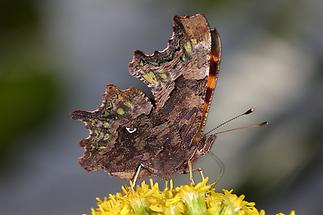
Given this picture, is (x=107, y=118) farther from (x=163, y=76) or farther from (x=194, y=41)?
(x=194, y=41)

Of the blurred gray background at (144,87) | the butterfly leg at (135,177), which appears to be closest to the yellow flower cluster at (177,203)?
the butterfly leg at (135,177)

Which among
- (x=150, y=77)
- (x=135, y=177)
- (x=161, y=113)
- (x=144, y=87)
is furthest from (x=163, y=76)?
(x=144, y=87)

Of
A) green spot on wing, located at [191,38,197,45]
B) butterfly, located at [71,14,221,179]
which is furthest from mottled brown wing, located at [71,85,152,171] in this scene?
green spot on wing, located at [191,38,197,45]

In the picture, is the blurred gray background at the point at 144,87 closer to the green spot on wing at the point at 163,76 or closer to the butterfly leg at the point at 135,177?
the butterfly leg at the point at 135,177

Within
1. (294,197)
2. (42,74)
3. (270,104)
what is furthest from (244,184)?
(42,74)

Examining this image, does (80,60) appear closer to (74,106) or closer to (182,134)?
(74,106)
